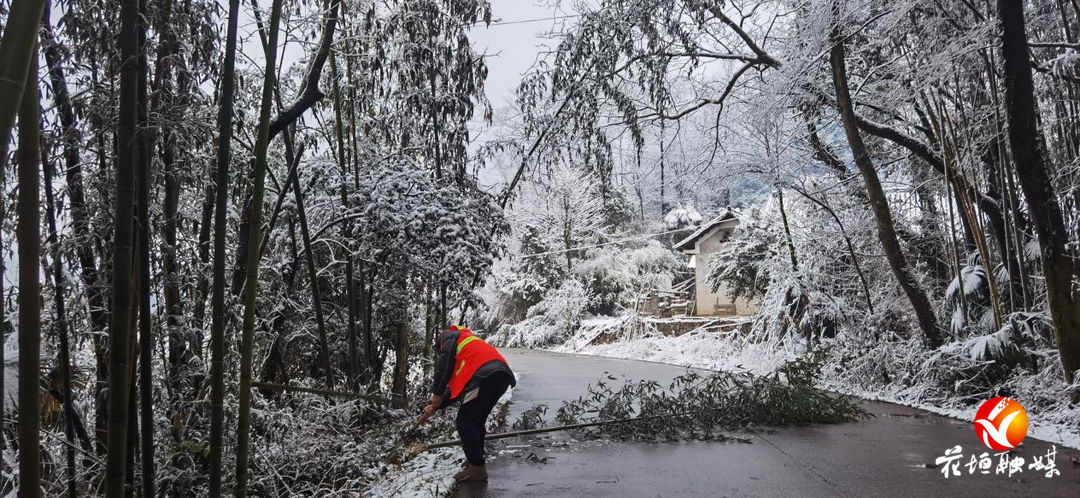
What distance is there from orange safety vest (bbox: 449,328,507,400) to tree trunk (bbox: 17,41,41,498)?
4.22 m

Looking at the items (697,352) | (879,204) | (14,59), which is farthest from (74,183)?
(697,352)

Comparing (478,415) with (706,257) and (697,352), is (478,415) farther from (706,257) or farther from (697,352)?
(706,257)

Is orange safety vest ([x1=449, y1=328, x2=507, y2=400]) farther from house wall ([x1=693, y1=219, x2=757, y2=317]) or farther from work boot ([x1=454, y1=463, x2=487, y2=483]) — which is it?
house wall ([x1=693, y1=219, x2=757, y2=317])

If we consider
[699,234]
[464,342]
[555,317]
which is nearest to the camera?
[464,342]

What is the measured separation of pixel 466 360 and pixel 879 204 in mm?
8903

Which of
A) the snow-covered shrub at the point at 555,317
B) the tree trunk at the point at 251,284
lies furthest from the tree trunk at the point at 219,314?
the snow-covered shrub at the point at 555,317

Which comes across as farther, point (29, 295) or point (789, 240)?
point (789, 240)

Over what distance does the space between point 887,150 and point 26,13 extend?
50.0 ft

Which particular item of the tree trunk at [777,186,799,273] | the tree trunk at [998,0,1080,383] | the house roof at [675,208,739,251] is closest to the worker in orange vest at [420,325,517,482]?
the tree trunk at [998,0,1080,383]

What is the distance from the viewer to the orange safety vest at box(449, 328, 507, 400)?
6469 mm

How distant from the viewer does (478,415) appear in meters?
6.39

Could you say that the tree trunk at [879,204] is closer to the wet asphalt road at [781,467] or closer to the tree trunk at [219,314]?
the wet asphalt road at [781,467]

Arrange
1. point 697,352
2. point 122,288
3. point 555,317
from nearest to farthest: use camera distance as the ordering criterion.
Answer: point 122,288
point 697,352
point 555,317

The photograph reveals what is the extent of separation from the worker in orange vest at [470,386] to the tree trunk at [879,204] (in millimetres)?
8181
